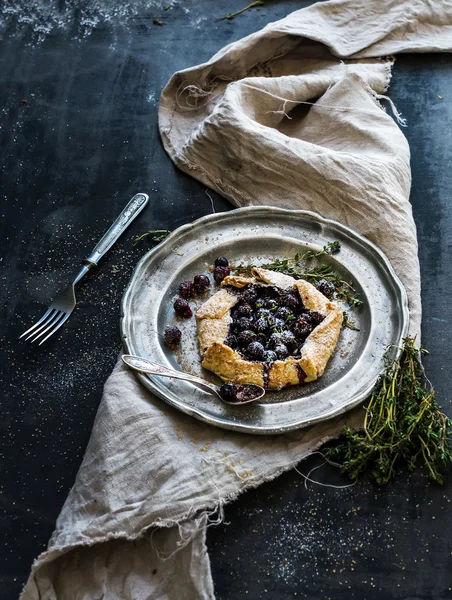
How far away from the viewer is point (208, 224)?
319 cm

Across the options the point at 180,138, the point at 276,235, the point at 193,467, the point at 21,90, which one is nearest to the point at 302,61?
the point at 180,138

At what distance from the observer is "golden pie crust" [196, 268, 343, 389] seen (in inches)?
105

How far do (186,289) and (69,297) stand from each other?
20.6 inches

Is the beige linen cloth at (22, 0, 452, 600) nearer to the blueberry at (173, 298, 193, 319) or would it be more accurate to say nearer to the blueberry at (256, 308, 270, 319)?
the blueberry at (173, 298, 193, 319)

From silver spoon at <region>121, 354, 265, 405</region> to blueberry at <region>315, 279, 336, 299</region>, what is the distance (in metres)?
0.55

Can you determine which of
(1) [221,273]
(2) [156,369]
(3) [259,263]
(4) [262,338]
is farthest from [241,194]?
(2) [156,369]

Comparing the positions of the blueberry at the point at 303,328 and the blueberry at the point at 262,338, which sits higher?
the blueberry at the point at 262,338

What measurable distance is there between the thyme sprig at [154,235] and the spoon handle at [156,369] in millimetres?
714

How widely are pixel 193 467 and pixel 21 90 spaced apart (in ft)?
8.30

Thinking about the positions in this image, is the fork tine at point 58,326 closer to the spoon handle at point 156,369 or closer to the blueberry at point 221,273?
the spoon handle at point 156,369

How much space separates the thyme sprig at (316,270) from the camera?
2989mm

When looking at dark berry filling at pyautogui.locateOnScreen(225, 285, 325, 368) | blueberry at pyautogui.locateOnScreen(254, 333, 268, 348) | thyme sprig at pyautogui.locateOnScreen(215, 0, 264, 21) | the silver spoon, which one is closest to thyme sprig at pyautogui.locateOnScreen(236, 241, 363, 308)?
dark berry filling at pyautogui.locateOnScreen(225, 285, 325, 368)

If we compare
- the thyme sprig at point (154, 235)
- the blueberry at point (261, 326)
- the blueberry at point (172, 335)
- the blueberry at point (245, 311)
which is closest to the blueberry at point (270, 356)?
the blueberry at point (261, 326)

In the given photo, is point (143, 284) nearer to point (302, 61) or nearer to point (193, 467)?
point (193, 467)
